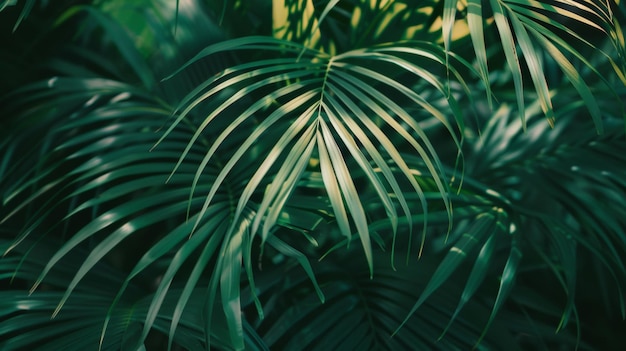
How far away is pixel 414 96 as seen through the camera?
1.86 feet

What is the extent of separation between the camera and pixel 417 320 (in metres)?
0.74

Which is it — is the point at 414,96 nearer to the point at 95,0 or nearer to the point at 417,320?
the point at 417,320

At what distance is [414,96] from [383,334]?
285 mm

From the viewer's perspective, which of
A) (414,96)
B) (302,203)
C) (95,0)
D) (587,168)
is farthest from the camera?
(95,0)

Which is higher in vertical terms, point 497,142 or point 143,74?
point 143,74

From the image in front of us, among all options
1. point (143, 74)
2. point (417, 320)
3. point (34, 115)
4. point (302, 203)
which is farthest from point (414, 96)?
point (34, 115)

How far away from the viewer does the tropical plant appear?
0.56 m

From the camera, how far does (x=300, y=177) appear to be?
0.52 meters

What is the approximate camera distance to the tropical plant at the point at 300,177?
556 mm

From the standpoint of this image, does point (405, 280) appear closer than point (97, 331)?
No

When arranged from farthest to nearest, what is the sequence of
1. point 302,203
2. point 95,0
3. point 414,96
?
point 95,0, point 302,203, point 414,96

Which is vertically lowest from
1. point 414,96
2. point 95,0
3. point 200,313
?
point 200,313

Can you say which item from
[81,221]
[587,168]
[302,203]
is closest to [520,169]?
[587,168]

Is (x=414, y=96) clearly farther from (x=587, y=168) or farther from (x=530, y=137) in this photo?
(x=530, y=137)
